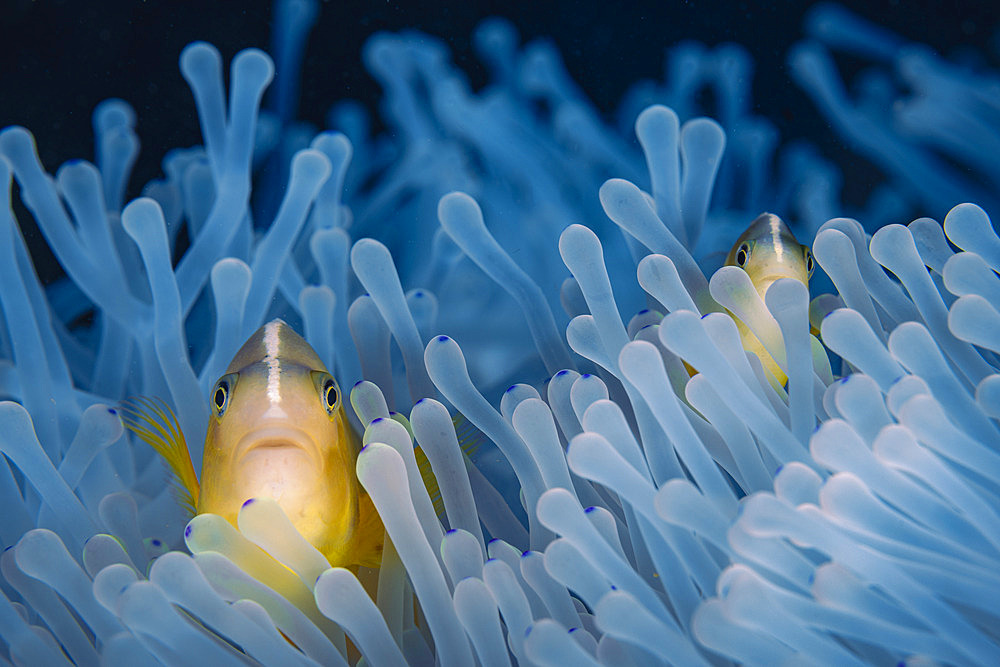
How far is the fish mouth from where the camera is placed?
910mm

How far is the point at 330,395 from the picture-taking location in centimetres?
101

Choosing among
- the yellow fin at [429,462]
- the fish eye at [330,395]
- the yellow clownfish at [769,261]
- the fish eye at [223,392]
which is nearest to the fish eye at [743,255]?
the yellow clownfish at [769,261]

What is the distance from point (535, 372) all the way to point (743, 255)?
0.42 meters

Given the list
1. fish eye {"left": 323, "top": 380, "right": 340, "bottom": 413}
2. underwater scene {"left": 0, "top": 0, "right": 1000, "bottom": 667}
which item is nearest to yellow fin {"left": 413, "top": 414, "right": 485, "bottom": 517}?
underwater scene {"left": 0, "top": 0, "right": 1000, "bottom": 667}

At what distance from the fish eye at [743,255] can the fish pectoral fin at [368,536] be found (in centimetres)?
64

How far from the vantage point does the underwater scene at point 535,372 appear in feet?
2.44

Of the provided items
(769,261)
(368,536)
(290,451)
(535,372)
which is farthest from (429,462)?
(769,261)

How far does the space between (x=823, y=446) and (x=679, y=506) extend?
0.45 feet

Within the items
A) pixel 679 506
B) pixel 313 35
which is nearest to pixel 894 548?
pixel 679 506

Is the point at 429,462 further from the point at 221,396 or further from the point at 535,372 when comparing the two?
the point at 535,372

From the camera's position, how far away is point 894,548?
73 cm

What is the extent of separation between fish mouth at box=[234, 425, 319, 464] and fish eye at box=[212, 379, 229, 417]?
0.23ft

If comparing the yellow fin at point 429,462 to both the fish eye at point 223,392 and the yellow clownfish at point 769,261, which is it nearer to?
the fish eye at point 223,392

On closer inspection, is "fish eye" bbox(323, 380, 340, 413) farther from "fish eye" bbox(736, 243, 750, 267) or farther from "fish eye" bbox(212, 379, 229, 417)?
"fish eye" bbox(736, 243, 750, 267)
